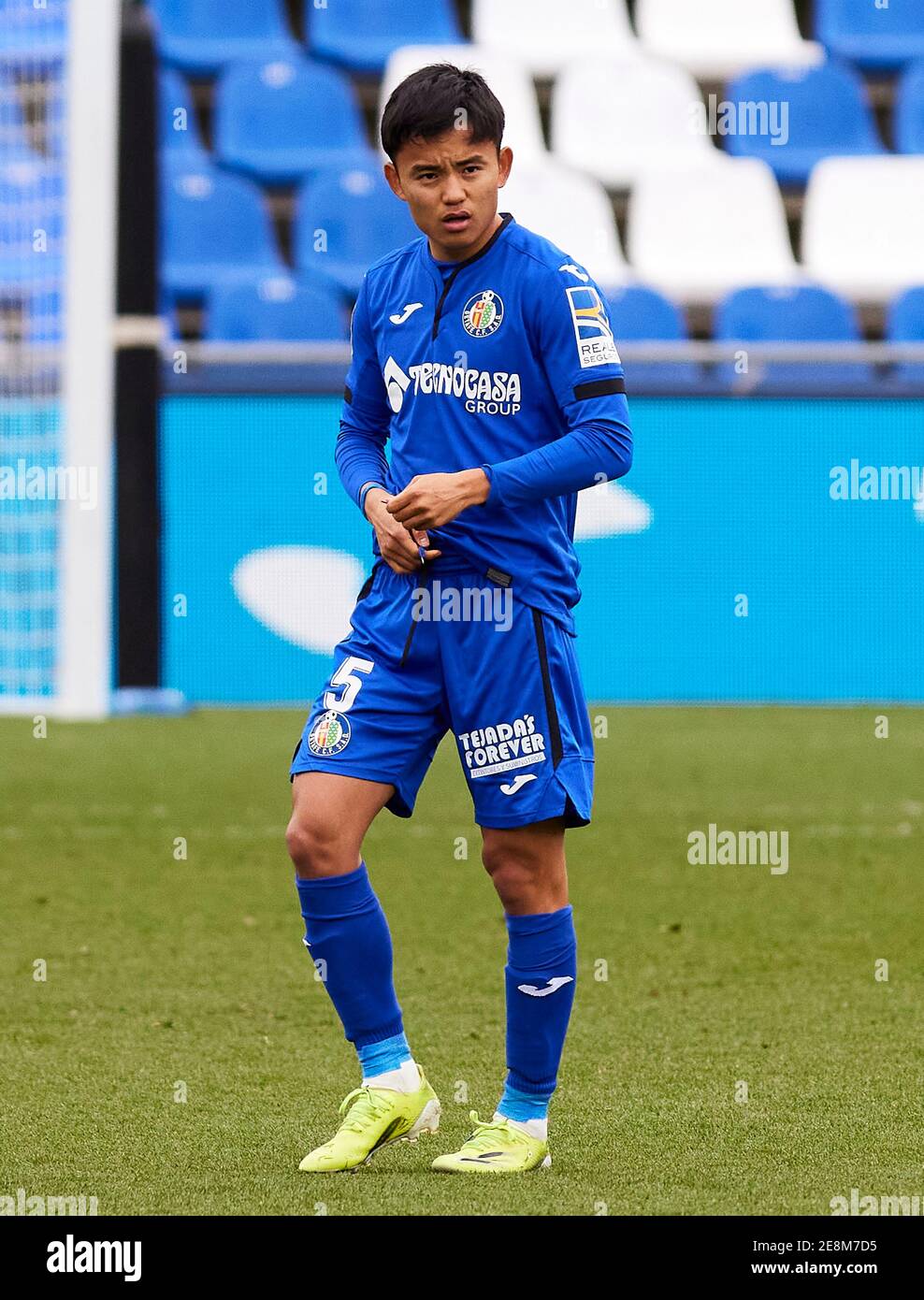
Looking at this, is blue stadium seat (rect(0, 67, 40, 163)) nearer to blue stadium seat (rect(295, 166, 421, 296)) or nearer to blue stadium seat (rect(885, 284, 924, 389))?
blue stadium seat (rect(295, 166, 421, 296))

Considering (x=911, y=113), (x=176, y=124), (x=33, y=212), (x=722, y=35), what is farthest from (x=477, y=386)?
(x=722, y=35)

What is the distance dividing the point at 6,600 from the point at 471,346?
6.76 meters

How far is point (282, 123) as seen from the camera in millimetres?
12977

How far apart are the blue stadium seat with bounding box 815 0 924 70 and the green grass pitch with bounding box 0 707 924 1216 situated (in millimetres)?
7455

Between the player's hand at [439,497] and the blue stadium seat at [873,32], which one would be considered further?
the blue stadium seat at [873,32]

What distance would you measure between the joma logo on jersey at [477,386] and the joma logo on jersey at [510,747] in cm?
48

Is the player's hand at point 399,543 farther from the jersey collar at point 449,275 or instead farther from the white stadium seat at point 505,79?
the white stadium seat at point 505,79

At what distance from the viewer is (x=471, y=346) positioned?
3.10 m

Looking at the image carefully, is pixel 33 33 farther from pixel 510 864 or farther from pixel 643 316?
pixel 510 864

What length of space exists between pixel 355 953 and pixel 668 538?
21.6 feet

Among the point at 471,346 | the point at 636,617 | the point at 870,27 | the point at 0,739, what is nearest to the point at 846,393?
the point at 636,617

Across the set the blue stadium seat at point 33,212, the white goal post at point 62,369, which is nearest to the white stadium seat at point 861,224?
the white goal post at point 62,369

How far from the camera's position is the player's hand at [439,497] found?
118 inches

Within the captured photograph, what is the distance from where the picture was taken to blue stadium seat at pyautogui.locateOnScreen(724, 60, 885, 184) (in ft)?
43.2
